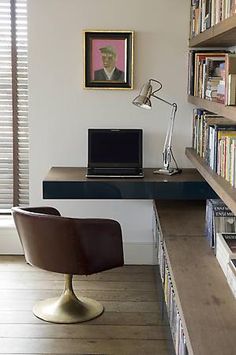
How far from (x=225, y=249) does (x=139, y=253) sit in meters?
1.85

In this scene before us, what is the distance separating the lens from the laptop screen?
394 cm

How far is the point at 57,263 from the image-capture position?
3.07 metres

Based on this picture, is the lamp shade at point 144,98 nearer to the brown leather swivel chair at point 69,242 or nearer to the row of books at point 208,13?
the row of books at point 208,13

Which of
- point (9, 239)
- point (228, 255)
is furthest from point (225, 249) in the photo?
point (9, 239)

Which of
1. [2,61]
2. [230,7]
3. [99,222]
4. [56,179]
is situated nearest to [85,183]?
[56,179]

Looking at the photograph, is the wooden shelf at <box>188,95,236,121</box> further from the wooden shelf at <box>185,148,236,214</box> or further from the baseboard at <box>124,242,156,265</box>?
the baseboard at <box>124,242,156,265</box>

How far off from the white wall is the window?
19cm

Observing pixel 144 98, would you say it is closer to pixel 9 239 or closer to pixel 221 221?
pixel 221 221

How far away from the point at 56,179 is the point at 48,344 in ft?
3.72

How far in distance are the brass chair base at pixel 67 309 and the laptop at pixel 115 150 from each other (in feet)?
3.05

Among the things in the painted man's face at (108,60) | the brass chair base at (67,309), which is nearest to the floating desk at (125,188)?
the brass chair base at (67,309)

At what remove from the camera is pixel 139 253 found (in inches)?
170

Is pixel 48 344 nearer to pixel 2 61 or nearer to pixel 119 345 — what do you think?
pixel 119 345

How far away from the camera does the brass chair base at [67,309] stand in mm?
3262
